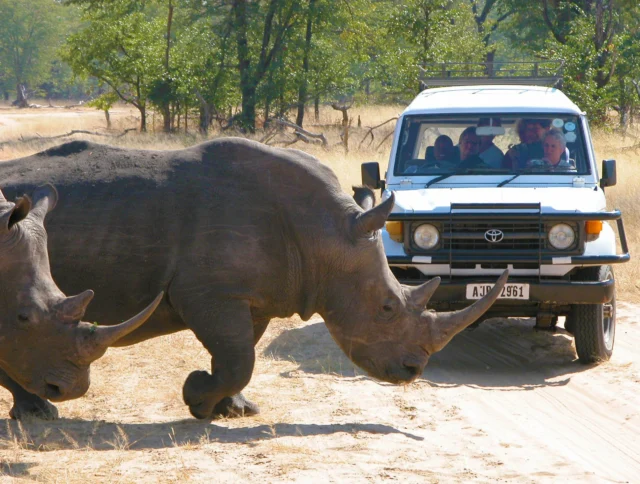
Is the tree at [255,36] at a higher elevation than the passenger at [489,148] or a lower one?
higher

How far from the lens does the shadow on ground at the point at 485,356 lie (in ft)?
26.0

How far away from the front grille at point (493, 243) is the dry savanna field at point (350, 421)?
1.02 metres

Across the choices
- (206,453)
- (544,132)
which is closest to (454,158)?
(544,132)

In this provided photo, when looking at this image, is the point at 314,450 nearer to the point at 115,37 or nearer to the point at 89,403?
the point at 89,403

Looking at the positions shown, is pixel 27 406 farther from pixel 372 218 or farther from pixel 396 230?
pixel 396 230

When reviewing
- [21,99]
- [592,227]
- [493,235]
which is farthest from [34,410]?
[21,99]

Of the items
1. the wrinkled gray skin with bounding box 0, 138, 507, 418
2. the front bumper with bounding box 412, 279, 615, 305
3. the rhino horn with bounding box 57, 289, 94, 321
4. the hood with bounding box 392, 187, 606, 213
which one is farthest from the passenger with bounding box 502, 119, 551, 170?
the rhino horn with bounding box 57, 289, 94, 321

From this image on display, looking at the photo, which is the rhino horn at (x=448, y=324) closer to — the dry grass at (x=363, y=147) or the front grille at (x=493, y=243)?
the front grille at (x=493, y=243)

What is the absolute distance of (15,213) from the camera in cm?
494

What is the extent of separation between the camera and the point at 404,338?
638 centimetres

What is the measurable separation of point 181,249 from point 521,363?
355cm

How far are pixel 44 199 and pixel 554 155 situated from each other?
5209mm

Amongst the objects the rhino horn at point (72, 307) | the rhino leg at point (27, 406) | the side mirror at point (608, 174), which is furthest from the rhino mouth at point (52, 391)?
the side mirror at point (608, 174)

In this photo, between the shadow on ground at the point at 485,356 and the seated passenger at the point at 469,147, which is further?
the seated passenger at the point at 469,147
